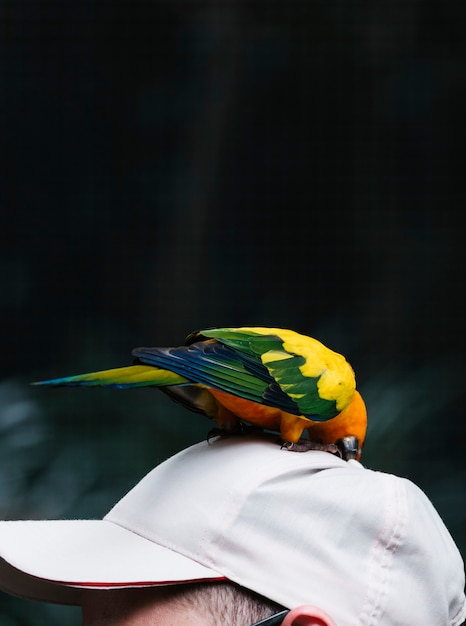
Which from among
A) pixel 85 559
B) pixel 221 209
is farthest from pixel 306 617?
pixel 221 209

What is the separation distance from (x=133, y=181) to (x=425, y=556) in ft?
4.16

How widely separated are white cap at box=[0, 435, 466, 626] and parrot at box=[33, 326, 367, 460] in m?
0.04

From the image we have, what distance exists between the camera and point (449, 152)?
185 centimetres

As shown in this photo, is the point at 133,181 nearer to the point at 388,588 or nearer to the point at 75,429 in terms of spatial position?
the point at 75,429

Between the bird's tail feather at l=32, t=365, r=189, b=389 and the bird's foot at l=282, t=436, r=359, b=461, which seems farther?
the bird's foot at l=282, t=436, r=359, b=461

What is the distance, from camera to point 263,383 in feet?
2.43

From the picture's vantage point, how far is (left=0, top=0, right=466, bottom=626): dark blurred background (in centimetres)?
181

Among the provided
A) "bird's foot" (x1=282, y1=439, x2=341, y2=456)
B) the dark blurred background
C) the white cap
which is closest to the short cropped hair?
the white cap

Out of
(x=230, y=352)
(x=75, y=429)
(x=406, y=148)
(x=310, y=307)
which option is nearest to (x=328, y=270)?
(x=310, y=307)

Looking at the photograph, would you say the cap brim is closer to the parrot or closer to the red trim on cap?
the red trim on cap

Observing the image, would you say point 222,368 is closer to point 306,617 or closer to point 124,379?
point 124,379

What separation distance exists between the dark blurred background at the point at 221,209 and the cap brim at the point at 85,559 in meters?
1.03

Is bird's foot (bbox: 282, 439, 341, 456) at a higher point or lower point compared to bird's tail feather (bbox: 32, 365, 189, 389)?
lower

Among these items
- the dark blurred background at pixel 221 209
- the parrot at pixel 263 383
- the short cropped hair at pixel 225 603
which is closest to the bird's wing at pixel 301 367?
the parrot at pixel 263 383
